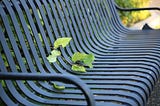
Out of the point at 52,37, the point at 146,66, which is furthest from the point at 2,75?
the point at 146,66

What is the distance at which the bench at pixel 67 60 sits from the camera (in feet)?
8.39

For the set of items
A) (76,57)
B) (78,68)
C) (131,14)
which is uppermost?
(131,14)

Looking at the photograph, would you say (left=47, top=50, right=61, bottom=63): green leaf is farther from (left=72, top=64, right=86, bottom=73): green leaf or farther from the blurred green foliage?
the blurred green foliage

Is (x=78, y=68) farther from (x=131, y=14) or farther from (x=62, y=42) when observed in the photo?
(x=131, y=14)

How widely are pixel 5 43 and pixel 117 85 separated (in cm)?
74

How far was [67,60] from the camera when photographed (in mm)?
3326

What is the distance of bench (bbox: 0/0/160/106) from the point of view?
256cm

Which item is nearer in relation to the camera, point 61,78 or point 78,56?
point 61,78

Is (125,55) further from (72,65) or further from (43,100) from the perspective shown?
(43,100)

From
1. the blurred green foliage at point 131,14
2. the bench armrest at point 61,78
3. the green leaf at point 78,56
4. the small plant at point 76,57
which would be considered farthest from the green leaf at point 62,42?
the blurred green foliage at point 131,14

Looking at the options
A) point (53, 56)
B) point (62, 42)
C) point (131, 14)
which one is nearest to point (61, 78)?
point (53, 56)

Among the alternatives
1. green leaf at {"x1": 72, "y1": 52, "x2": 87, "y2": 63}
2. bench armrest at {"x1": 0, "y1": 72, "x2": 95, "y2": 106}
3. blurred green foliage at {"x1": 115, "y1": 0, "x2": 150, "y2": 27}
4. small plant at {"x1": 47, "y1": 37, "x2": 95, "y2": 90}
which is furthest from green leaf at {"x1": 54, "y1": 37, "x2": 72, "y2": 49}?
blurred green foliage at {"x1": 115, "y1": 0, "x2": 150, "y2": 27}

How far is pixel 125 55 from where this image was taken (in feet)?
11.5

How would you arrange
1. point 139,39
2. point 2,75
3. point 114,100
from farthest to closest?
A: point 139,39 → point 114,100 → point 2,75
